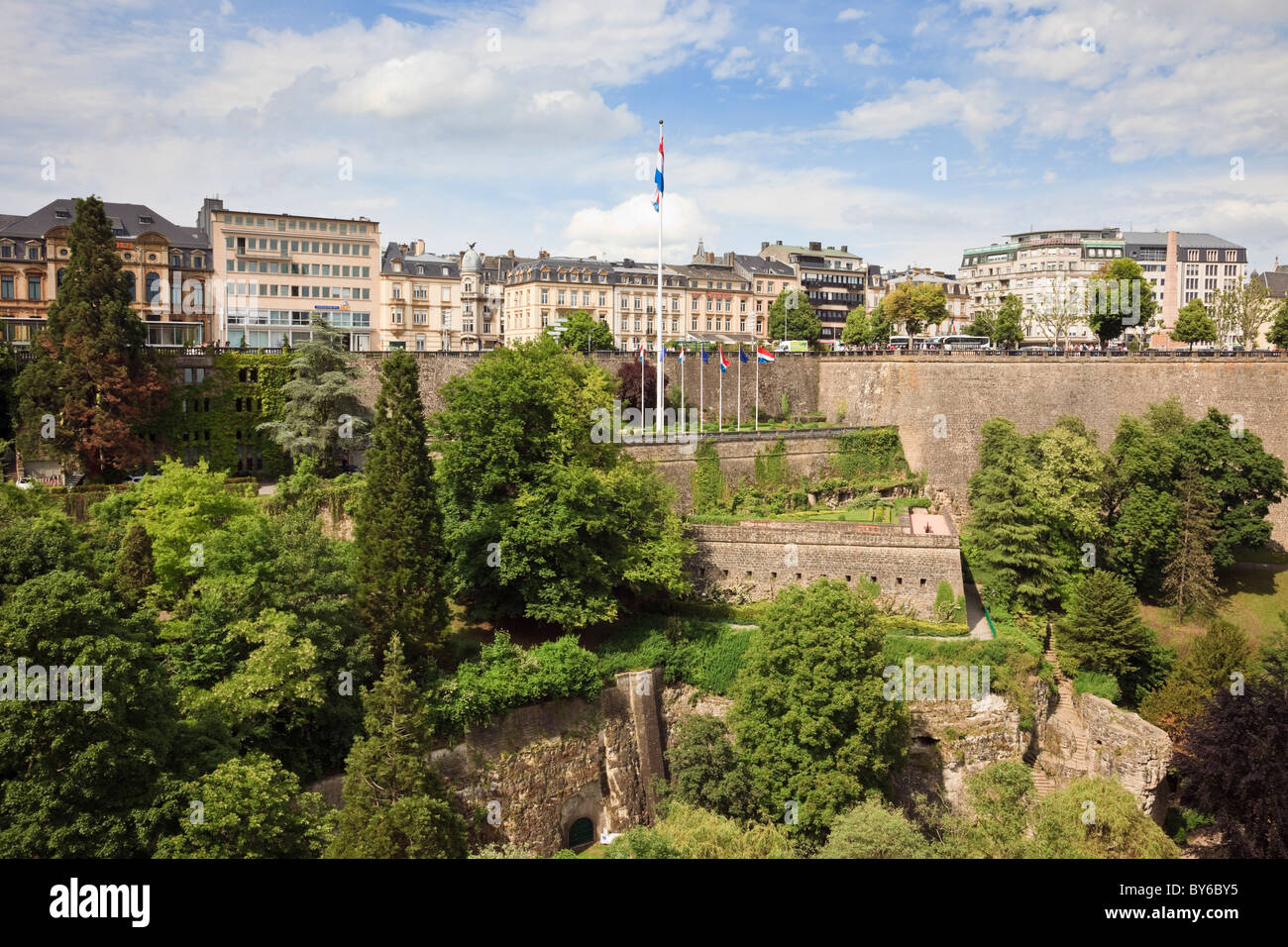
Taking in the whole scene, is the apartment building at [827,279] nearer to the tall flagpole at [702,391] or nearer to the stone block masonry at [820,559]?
the tall flagpole at [702,391]

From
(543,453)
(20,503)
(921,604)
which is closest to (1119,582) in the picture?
(921,604)

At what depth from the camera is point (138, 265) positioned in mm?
54094

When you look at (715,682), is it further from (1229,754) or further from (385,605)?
(1229,754)

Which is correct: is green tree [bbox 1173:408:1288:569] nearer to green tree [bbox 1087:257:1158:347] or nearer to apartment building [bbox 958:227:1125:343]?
green tree [bbox 1087:257:1158:347]

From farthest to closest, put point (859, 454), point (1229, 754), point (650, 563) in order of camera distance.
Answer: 1. point (859, 454)
2. point (650, 563)
3. point (1229, 754)

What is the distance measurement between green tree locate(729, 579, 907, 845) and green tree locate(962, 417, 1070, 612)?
Result: 9897 mm

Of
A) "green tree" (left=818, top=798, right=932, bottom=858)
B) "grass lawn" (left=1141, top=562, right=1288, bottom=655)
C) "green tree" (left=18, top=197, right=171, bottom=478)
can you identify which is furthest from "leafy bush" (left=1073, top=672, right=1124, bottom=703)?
"green tree" (left=18, top=197, right=171, bottom=478)

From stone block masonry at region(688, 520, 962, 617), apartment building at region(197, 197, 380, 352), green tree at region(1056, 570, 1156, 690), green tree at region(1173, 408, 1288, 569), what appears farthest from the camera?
apartment building at region(197, 197, 380, 352)

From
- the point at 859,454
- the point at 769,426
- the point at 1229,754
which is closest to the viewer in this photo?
the point at 1229,754

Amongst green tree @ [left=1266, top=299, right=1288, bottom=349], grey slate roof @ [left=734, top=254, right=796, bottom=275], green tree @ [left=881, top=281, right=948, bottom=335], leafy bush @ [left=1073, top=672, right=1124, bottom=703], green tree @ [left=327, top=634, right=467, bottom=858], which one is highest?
grey slate roof @ [left=734, top=254, right=796, bottom=275]

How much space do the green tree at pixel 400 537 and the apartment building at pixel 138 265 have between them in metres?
24.6

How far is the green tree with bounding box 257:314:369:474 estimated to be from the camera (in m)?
40.5

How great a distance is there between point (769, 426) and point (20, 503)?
37.4 meters

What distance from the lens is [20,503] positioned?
1111 inches
